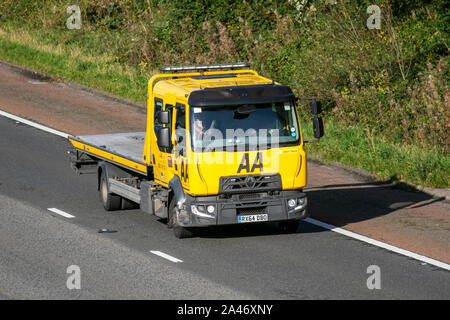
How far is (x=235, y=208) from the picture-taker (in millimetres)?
14336

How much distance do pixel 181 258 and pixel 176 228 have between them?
1.28 metres

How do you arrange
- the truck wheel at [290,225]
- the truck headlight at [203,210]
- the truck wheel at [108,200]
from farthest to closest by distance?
the truck wheel at [108,200] < the truck wheel at [290,225] < the truck headlight at [203,210]

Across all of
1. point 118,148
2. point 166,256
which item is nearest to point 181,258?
point 166,256

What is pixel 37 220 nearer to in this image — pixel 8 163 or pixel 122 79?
pixel 8 163

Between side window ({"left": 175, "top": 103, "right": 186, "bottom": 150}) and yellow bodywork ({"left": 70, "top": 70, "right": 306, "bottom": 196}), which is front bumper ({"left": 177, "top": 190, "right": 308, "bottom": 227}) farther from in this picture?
side window ({"left": 175, "top": 103, "right": 186, "bottom": 150})

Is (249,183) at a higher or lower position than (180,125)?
lower

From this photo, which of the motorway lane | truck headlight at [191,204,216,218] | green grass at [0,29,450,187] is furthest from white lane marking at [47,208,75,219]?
green grass at [0,29,450,187]

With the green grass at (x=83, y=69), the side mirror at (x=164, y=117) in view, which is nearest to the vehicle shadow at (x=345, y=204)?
the side mirror at (x=164, y=117)

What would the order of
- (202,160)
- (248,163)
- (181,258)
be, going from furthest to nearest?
1. (248,163)
2. (202,160)
3. (181,258)

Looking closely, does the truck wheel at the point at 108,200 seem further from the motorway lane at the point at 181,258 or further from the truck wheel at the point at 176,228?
the truck wheel at the point at 176,228

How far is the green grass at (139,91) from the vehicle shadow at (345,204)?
717mm

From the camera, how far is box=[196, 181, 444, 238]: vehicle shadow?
15613 millimetres

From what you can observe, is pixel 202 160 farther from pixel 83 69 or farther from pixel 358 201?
pixel 83 69

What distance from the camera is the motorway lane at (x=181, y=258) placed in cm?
1219
